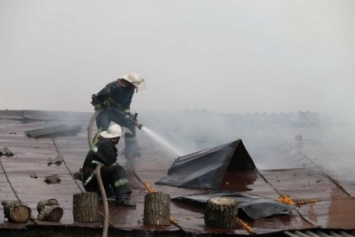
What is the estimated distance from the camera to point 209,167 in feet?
33.1

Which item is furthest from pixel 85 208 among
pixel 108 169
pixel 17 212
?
pixel 108 169

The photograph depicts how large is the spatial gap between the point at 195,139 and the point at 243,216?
217 inches

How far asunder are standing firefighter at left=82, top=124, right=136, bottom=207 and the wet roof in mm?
231

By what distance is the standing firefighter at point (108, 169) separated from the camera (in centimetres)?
852

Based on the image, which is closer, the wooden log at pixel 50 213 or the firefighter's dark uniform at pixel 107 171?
the wooden log at pixel 50 213

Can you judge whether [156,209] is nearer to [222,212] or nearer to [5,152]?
[222,212]

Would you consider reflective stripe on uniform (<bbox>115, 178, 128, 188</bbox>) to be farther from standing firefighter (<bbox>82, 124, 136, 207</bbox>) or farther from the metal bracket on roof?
the metal bracket on roof

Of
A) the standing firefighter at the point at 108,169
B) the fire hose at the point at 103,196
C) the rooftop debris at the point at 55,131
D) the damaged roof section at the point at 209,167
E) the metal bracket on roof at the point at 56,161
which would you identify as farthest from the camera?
the rooftop debris at the point at 55,131

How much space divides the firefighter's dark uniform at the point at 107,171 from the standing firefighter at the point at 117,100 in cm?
263

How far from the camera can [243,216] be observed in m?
8.18

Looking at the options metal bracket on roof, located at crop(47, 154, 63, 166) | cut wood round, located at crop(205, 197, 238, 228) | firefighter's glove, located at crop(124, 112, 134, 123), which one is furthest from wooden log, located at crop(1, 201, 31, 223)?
firefighter's glove, located at crop(124, 112, 134, 123)

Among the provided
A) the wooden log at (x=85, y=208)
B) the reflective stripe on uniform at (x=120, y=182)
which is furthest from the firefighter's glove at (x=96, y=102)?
the wooden log at (x=85, y=208)

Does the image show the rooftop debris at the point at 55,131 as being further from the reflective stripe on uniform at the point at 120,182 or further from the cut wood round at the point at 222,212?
the cut wood round at the point at 222,212

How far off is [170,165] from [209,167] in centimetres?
144
